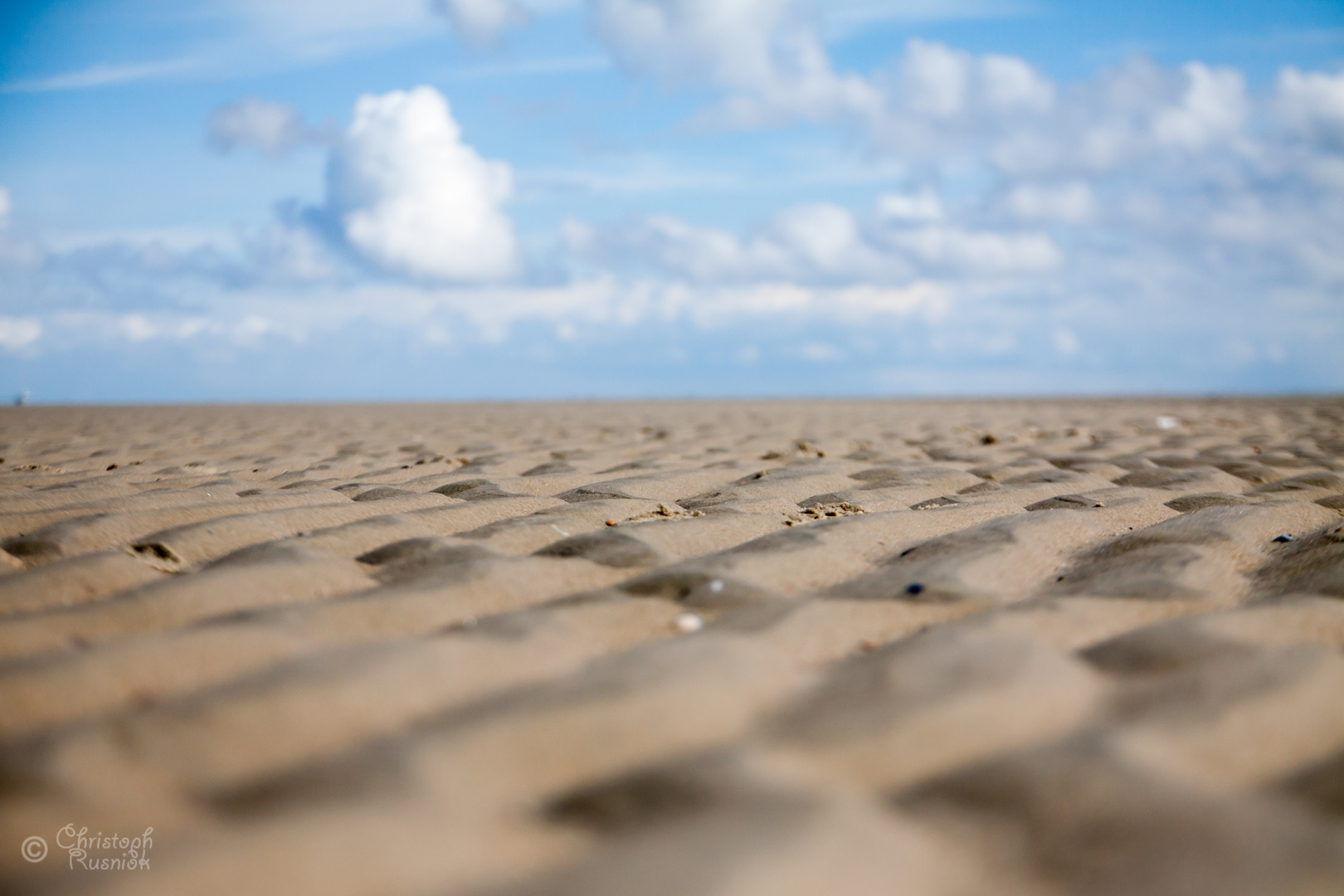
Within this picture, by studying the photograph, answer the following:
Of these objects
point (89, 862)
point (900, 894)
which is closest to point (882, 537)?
point (900, 894)

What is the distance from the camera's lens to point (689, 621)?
137cm

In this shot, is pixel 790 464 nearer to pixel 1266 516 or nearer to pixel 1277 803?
pixel 1266 516

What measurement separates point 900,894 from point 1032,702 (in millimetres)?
373

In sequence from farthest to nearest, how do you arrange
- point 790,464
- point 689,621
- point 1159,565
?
1. point 790,464
2. point 1159,565
3. point 689,621

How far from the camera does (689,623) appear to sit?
1.36 meters

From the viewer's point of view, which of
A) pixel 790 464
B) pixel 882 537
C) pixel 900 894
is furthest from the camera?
pixel 790 464
